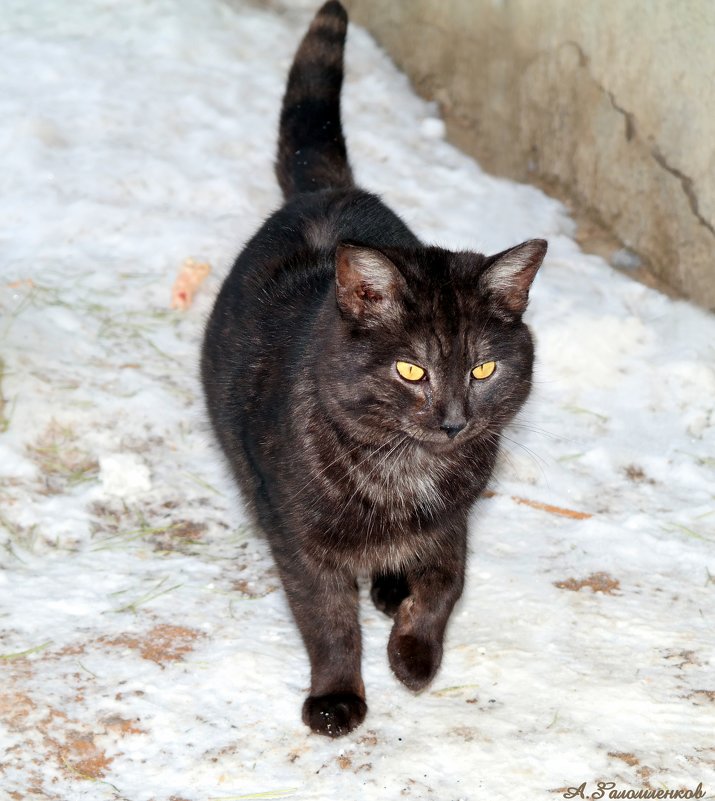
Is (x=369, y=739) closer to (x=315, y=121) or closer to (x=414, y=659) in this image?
(x=414, y=659)

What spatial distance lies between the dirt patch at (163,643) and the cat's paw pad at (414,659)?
538 mm

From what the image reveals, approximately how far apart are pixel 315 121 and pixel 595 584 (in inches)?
72.6

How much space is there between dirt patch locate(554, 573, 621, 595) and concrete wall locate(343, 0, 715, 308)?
1532 millimetres

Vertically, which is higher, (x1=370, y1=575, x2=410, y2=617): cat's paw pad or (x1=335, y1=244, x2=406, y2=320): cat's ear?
(x1=335, y1=244, x2=406, y2=320): cat's ear

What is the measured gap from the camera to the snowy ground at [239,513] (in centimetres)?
270

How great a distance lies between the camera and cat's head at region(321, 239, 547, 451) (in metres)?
2.63

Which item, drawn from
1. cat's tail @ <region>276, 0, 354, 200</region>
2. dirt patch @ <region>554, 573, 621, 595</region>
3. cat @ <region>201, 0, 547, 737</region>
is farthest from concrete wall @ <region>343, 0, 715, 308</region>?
cat @ <region>201, 0, 547, 737</region>

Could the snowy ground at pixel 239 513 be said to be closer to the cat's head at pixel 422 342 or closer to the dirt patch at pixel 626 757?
the dirt patch at pixel 626 757

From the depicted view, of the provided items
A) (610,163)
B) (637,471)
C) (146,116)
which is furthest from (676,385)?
(146,116)

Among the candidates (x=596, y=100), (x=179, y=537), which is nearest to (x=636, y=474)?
(x=179, y=537)

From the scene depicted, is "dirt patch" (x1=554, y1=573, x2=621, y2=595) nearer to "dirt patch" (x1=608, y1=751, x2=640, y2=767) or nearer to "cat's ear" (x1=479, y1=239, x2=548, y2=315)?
"dirt patch" (x1=608, y1=751, x2=640, y2=767)

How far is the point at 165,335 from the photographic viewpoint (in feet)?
14.4

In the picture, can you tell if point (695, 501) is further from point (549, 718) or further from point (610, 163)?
point (610, 163)

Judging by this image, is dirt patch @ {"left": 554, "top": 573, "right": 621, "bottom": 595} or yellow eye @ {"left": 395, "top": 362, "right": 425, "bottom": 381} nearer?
yellow eye @ {"left": 395, "top": 362, "right": 425, "bottom": 381}
